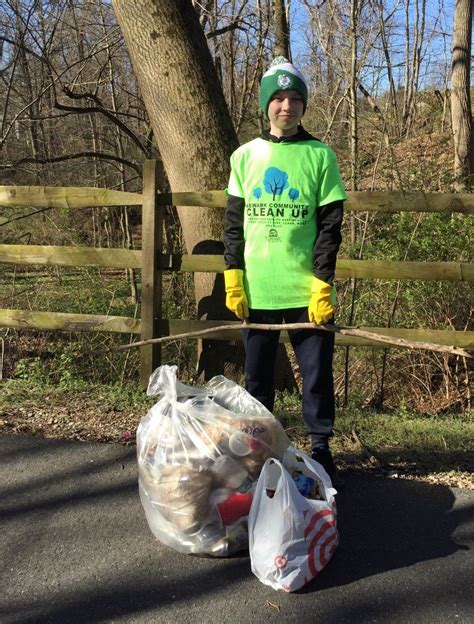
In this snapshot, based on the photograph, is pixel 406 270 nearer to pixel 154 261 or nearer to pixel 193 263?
pixel 193 263

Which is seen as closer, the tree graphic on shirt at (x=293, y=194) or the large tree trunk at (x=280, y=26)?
the tree graphic on shirt at (x=293, y=194)

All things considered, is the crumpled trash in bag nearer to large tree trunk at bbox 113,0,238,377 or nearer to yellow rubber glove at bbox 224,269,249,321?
yellow rubber glove at bbox 224,269,249,321

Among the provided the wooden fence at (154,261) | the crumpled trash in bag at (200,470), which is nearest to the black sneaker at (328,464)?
the crumpled trash in bag at (200,470)

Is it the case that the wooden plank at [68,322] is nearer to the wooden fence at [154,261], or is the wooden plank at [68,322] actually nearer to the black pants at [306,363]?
the wooden fence at [154,261]

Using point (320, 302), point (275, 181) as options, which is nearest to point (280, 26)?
point (275, 181)

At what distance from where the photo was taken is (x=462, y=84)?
11.0 meters

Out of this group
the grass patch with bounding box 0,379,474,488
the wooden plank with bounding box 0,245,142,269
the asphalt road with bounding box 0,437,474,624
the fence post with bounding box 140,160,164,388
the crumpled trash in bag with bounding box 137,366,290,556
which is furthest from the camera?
the wooden plank with bounding box 0,245,142,269

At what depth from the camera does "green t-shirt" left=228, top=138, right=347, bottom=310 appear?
8.79 feet

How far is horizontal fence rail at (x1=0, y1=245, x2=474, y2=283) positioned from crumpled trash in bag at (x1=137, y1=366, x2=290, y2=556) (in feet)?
5.68

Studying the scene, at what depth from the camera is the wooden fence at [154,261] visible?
12.5 feet

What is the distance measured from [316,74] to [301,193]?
8325mm

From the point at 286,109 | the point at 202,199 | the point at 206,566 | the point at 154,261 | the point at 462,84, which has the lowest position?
the point at 206,566

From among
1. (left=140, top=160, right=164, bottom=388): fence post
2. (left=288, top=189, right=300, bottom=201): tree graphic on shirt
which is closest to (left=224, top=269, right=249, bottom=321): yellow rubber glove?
(left=288, top=189, right=300, bottom=201): tree graphic on shirt

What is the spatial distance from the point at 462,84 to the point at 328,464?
10.4 m
